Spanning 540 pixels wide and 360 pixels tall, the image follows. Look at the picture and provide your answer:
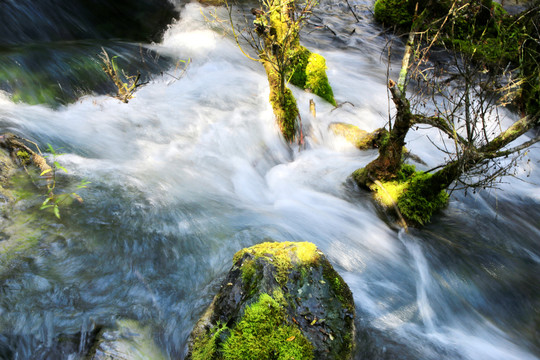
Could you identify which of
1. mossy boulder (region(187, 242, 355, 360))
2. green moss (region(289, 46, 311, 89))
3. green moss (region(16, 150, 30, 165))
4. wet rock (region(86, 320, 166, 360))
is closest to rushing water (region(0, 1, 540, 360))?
wet rock (region(86, 320, 166, 360))

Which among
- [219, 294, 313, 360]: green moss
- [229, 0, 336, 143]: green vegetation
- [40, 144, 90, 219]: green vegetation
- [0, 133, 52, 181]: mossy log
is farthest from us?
[229, 0, 336, 143]: green vegetation

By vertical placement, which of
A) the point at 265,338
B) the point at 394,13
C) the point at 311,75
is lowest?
the point at 265,338

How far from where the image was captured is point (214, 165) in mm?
5867

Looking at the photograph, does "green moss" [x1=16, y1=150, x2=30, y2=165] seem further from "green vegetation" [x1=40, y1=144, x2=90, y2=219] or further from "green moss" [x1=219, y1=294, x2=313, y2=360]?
"green moss" [x1=219, y1=294, x2=313, y2=360]

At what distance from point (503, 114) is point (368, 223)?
18.9 ft

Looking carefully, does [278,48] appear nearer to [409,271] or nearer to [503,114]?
[409,271]

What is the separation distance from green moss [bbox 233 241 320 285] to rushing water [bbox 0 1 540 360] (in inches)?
27.4

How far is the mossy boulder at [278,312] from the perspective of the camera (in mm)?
2670

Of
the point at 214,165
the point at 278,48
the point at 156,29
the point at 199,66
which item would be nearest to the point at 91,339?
the point at 214,165

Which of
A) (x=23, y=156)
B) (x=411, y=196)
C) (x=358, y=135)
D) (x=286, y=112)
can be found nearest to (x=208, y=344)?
(x=23, y=156)

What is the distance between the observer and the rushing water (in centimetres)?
336

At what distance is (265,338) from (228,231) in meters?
1.91

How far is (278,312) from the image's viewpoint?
111 inches

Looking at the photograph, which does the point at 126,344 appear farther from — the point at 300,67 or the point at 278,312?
the point at 300,67
